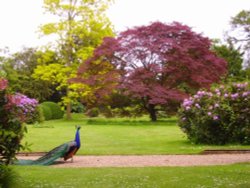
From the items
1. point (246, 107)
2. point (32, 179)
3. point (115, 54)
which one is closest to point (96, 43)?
point (115, 54)

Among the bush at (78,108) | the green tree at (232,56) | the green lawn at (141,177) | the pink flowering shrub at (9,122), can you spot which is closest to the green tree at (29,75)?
the bush at (78,108)

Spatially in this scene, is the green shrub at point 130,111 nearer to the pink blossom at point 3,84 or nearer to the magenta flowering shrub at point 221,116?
the magenta flowering shrub at point 221,116

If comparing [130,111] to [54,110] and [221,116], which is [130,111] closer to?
[54,110]

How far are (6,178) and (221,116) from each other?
9.56 metres

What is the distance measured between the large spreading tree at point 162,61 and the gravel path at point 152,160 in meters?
15.2

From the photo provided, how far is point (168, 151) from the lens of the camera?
12.8 metres

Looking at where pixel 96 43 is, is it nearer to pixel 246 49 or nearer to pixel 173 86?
pixel 173 86

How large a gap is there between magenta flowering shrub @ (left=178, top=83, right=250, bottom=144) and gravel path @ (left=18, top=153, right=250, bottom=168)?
2517 millimetres

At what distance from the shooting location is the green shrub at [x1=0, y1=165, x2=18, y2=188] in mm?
6113

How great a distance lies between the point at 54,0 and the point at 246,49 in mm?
21424

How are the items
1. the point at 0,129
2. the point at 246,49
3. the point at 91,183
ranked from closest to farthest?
the point at 0,129
the point at 91,183
the point at 246,49

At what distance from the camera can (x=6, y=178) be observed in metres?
6.17

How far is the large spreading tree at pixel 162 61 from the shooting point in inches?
1075

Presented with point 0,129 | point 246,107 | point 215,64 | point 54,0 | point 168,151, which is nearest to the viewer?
point 0,129
